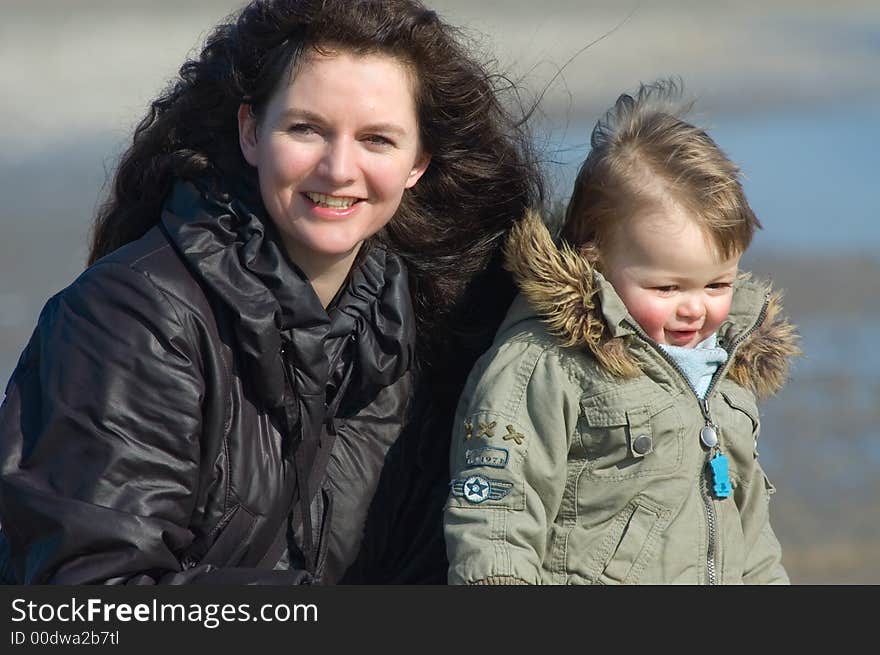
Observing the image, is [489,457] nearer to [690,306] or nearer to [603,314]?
[603,314]

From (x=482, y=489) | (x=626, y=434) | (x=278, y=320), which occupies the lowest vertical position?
(x=482, y=489)

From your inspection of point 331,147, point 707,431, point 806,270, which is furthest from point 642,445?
point 806,270

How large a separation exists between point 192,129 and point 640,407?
1.15m

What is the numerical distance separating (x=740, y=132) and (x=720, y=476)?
5.34 m

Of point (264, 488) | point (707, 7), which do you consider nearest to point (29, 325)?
point (264, 488)

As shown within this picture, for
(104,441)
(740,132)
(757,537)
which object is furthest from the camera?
(740,132)

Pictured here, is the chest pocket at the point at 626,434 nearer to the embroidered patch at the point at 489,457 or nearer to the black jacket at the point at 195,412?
the embroidered patch at the point at 489,457

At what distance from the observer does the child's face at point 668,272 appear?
331 cm

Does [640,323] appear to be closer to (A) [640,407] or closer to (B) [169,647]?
(A) [640,407]

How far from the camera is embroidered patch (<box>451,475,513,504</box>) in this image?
3.20m

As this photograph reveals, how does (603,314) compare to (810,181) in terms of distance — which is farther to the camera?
(810,181)

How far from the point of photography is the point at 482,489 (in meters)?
3.21

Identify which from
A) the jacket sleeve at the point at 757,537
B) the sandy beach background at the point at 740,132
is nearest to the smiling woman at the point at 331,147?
the jacket sleeve at the point at 757,537

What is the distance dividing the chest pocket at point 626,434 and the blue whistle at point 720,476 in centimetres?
9
